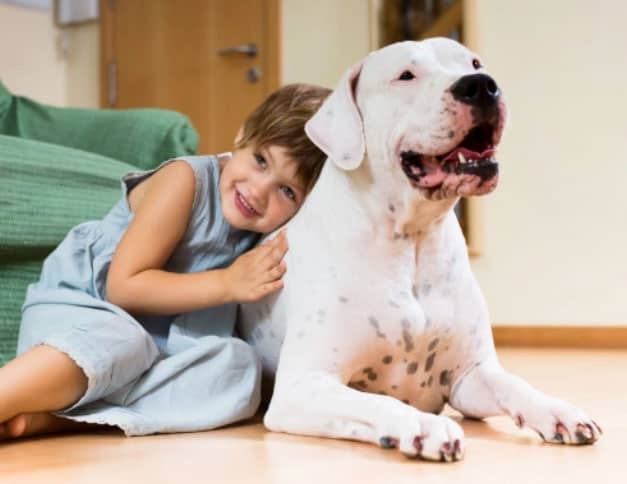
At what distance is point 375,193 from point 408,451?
0.42 meters

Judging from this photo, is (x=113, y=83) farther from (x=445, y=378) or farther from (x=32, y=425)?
(x=445, y=378)

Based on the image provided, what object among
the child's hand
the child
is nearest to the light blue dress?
the child

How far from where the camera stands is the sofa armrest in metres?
2.33

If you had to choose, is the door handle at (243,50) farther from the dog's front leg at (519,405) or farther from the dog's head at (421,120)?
the dog's front leg at (519,405)

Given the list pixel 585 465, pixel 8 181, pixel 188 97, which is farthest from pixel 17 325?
pixel 188 97

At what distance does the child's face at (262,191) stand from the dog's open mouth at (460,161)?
14.7 inches

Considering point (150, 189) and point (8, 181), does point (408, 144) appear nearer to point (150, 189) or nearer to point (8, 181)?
point (150, 189)

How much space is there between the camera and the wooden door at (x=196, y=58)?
406cm

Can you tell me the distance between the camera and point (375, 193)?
129 centimetres

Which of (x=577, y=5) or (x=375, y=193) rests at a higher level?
(x=577, y=5)

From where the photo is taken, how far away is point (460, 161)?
118 centimetres

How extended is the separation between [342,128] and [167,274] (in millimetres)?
407

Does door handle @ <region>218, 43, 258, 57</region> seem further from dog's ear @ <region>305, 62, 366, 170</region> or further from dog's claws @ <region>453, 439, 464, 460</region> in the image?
dog's claws @ <region>453, 439, 464, 460</region>

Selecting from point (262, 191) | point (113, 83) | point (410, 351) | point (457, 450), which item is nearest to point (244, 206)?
point (262, 191)
